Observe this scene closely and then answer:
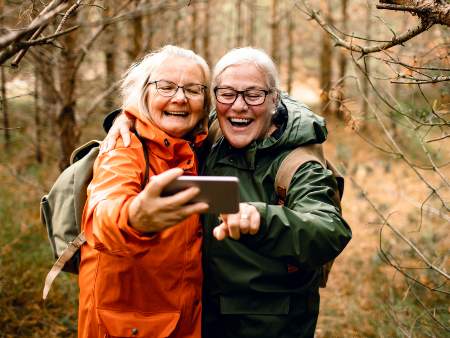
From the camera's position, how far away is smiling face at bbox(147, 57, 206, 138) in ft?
7.99

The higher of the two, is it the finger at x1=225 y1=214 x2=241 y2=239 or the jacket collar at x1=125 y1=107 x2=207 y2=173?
the jacket collar at x1=125 y1=107 x2=207 y2=173

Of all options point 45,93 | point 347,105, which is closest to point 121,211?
point 347,105

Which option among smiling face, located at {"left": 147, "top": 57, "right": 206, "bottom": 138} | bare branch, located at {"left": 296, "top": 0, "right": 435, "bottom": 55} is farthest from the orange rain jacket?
bare branch, located at {"left": 296, "top": 0, "right": 435, "bottom": 55}

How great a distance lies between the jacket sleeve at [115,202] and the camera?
5.82 feet

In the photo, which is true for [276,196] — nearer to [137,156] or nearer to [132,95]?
[137,156]

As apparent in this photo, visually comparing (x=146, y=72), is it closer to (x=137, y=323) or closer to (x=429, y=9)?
(x=137, y=323)

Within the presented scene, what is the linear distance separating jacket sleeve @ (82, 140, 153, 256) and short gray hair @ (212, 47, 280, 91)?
70 cm

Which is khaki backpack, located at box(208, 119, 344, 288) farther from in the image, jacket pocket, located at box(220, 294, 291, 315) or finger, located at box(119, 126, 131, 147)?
finger, located at box(119, 126, 131, 147)

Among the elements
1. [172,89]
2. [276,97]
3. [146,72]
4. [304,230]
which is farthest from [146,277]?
[276,97]

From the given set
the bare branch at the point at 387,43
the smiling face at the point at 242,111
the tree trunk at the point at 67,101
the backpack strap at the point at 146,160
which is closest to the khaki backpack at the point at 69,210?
the backpack strap at the point at 146,160

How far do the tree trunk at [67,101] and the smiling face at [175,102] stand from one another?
2.37 m

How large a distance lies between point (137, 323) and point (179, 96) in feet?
3.45

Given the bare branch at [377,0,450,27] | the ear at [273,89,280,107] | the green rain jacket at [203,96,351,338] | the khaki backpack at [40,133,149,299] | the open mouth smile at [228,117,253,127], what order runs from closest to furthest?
the bare branch at [377,0,450,27], the green rain jacket at [203,96,351,338], the khaki backpack at [40,133,149,299], the open mouth smile at [228,117,253,127], the ear at [273,89,280,107]

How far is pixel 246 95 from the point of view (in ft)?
8.49
